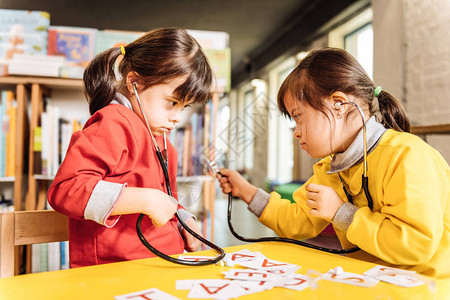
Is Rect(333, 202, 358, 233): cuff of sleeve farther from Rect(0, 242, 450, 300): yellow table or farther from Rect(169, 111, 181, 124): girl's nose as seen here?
Rect(169, 111, 181, 124): girl's nose

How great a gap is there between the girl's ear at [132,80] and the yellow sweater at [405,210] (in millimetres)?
574

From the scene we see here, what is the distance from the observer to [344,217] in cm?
74

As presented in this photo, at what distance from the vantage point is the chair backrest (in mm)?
676

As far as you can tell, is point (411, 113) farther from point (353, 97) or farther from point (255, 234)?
point (353, 97)

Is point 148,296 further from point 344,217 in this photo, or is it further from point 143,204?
point 344,217

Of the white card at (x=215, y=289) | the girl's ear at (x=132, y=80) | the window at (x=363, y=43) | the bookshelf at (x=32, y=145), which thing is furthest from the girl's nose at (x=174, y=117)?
the window at (x=363, y=43)

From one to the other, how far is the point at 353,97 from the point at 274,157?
10.3ft

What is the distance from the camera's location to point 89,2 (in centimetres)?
448

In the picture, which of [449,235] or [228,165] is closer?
[449,235]

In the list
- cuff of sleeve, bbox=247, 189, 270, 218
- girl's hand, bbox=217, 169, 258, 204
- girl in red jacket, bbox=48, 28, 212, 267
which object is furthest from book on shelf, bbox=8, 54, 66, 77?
cuff of sleeve, bbox=247, 189, 270, 218

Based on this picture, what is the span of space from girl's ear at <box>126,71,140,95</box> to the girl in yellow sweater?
0.39 metres

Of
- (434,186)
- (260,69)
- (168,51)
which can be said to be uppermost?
(260,69)

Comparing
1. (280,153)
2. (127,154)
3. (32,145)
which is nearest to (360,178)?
(127,154)

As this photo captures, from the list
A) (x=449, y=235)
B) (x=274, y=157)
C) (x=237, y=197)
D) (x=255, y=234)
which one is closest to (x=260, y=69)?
(x=274, y=157)
